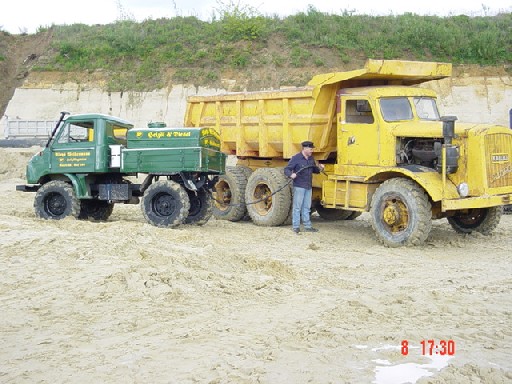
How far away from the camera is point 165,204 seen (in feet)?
46.0

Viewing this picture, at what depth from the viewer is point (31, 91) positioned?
107 feet

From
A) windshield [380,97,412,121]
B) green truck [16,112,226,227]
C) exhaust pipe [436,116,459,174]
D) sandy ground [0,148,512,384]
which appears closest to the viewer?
sandy ground [0,148,512,384]

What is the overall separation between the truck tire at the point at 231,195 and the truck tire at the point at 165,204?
1954 millimetres

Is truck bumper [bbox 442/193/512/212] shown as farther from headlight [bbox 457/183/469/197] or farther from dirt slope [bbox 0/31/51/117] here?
dirt slope [bbox 0/31/51/117]

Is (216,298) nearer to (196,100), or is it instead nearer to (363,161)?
(363,161)

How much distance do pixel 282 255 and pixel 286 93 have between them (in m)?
4.25

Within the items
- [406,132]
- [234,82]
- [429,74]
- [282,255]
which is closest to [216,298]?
[282,255]

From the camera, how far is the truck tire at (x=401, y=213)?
12.2m

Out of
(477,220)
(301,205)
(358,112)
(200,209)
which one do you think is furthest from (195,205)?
(477,220)

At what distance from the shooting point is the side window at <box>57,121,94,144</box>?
1451 cm

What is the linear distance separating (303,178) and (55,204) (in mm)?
4716

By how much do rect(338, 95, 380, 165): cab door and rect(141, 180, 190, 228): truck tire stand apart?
292 centimetres

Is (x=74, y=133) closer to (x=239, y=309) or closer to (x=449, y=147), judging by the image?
(x=449, y=147)

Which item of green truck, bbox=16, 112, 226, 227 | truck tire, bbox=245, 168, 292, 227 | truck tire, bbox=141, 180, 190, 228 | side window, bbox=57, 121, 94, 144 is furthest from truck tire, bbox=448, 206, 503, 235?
side window, bbox=57, 121, 94, 144
